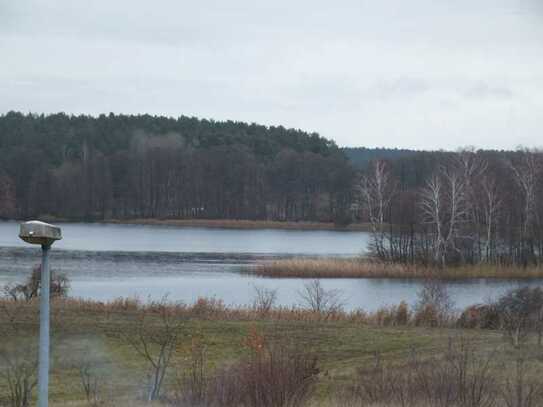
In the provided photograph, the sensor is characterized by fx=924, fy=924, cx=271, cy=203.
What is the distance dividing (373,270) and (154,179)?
73.2m

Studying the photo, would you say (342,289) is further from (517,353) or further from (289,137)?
(289,137)

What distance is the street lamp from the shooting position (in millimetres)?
6867

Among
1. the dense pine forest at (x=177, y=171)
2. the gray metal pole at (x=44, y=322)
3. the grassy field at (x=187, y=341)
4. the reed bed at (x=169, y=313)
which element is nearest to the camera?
the gray metal pole at (x=44, y=322)

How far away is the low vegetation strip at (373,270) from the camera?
44031 mm

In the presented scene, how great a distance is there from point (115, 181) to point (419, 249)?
6988cm

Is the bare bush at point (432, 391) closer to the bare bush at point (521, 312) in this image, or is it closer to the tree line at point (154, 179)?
the bare bush at point (521, 312)

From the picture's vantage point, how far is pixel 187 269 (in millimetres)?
46250

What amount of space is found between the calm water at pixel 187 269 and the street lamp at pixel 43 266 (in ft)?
66.6

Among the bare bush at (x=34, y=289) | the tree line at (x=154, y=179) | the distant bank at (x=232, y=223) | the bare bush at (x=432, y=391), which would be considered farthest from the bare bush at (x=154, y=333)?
the distant bank at (x=232, y=223)

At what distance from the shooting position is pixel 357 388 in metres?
11.1

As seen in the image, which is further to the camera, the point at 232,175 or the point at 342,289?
the point at 232,175

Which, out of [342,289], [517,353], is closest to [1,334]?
[517,353]

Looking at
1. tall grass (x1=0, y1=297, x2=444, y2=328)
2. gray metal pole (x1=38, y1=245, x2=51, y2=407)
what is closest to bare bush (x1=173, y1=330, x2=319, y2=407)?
gray metal pole (x1=38, y1=245, x2=51, y2=407)

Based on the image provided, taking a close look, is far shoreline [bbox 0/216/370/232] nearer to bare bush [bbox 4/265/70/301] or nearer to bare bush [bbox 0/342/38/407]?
bare bush [bbox 4/265/70/301]
